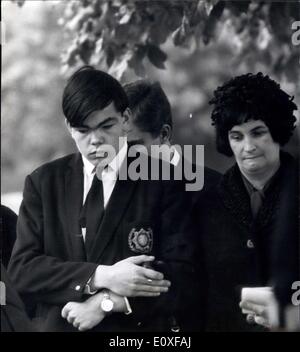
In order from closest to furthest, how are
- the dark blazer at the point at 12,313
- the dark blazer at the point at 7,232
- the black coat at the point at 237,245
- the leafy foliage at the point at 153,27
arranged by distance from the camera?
the black coat at the point at 237,245 → the dark blazer at the point at 12,313 → the dark blazer at the point at 7,232 → the leafy foliage at the point at 153,27

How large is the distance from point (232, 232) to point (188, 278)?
29cm

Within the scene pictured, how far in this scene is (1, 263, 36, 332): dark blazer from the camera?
401 centimetres

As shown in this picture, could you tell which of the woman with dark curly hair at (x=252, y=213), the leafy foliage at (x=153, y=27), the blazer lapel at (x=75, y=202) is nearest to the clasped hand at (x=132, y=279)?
the blazer lapel at (x=75, y=202)

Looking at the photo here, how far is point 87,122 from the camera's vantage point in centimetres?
395

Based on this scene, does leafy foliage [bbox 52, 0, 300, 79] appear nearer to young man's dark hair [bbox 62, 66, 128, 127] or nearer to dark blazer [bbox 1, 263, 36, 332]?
young man's dark hair [bbox 62, 66, 128, 127]

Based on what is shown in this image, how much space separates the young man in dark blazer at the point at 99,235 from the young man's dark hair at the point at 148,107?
0.07 m

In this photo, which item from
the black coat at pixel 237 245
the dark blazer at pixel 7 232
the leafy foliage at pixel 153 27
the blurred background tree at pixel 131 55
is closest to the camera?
the black coat at pixel 237 245

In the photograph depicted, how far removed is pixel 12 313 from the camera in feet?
13.3

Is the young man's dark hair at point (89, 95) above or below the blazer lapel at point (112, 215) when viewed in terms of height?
above

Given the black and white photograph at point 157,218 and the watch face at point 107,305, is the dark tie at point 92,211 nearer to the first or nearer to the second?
the black and white photograph at point 157,218

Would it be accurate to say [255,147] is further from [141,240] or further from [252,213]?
[141,240]

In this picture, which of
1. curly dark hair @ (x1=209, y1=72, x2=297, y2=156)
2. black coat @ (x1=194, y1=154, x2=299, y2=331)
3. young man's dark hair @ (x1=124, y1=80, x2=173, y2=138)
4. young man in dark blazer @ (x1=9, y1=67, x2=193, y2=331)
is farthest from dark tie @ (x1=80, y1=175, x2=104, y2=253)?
curly dark hair @ (x1=209, y1=72, x2=297, y2=156)

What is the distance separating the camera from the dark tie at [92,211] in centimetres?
395
